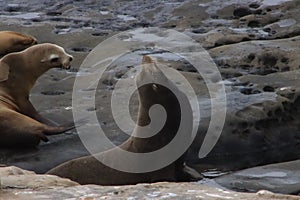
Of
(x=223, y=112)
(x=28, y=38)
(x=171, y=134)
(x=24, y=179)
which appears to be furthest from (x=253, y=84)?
(x=24, y=179)

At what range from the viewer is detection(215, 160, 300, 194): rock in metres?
6.29

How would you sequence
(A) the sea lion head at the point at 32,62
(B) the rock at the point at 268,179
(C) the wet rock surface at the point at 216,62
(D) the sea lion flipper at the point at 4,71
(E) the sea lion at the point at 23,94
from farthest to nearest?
(A) the sea lion head at the point at 32,62 < (D) the sea lion flipper at the point at 4,71 < (E) the sea lion at the point at 23,94 < (C) the wet rock surface at the point at 216,62 < (B) the rock at the point at 268,179

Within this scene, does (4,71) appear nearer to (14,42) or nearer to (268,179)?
(14,42)

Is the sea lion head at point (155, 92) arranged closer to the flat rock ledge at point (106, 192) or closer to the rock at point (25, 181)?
the rock at point (25, 181)

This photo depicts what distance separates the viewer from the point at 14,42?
10430 mm

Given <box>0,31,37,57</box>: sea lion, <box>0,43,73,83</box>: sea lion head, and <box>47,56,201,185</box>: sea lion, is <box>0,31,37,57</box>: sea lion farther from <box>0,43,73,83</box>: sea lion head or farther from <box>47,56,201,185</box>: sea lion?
<box>47,56,201,185</box>: sea lion

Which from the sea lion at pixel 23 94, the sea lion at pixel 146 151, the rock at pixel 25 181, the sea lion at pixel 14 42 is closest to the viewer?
the rock at pixel 25 181

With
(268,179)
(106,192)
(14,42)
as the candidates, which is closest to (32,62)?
(14,42)

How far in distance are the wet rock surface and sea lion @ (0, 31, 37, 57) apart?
475mm

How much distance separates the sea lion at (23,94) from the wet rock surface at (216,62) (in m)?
0.11

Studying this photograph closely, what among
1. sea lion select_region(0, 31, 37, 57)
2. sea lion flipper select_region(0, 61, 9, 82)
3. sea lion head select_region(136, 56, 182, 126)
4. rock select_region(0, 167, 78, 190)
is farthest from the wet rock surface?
sea lion head select_region(136, 56, 182, 126)

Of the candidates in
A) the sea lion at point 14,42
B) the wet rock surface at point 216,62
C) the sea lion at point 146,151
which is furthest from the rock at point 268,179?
the sea lion at point 14,42

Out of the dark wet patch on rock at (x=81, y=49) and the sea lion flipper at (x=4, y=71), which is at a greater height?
the sea lion flipper at (x=4, y=71)

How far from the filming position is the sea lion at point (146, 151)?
6.60 metres
